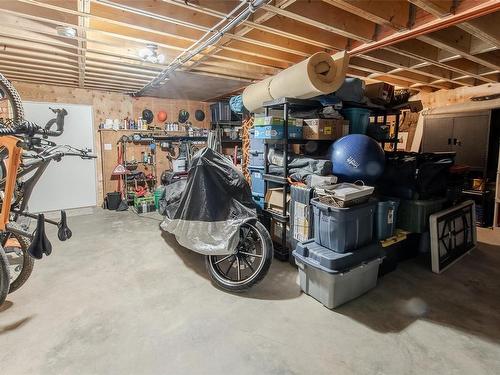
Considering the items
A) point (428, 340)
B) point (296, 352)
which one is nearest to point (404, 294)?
point (428, 340)

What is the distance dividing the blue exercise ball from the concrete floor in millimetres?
1096

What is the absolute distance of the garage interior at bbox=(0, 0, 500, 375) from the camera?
193cm

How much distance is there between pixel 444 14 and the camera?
235 cm

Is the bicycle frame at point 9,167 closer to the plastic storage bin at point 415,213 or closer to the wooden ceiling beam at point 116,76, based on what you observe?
the wooden ceiling beam at point 116,76

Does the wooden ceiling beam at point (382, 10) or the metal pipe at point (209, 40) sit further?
the wooden ceiling beam at point (382, 10)

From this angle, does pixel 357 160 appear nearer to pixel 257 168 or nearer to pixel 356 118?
pixel 356 118

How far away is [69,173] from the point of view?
229 inches

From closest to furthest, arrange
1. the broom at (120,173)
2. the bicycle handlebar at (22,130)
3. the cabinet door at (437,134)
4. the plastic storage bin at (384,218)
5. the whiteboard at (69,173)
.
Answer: the bicycle handlebar at (22,130)
the plastic storage bin at (384,218)
the cabinet door at (437,134)
the whiteboard at (69,173)
the broom at (120,173)

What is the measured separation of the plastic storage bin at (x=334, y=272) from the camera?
7.48 ft

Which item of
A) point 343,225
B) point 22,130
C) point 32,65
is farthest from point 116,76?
point 343,225

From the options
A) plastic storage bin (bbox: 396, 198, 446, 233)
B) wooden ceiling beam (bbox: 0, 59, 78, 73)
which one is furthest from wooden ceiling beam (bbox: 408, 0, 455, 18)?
wooden ceiling beam (bbox: 0, 59, 78, 73)

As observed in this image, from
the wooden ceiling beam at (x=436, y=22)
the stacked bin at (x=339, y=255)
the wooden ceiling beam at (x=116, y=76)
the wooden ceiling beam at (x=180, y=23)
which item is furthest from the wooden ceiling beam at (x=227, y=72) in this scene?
the stacked bin at (x=339, y=255)

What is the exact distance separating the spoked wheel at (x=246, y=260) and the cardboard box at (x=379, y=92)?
7.83 feet

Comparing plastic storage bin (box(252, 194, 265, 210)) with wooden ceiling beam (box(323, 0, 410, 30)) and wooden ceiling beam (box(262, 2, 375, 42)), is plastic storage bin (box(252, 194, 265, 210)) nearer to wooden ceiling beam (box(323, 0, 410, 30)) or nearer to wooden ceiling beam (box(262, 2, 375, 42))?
wooden ceiling beam (box(262, 2, 375, 42))
